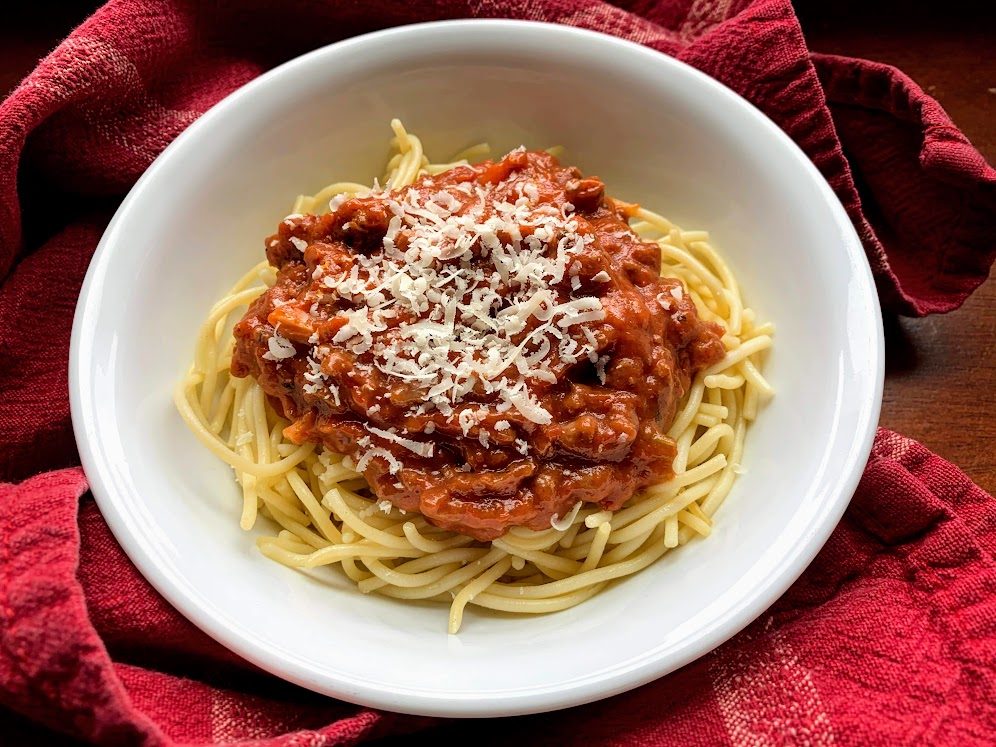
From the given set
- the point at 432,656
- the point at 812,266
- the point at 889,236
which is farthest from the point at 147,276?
the point at 889,236

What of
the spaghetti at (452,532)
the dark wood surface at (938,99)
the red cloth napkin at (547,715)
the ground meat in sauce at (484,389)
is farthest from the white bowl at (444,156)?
the dark wood surface at (938,99)

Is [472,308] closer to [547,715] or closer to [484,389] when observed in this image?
[484,389]

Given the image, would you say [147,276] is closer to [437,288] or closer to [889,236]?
[437,288]

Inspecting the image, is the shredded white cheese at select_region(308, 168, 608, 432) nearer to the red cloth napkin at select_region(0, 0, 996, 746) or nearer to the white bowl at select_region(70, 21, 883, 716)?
the white bowl at select_region(70, 21, 883, 716)

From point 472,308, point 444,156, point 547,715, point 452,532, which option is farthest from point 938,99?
point 547,715

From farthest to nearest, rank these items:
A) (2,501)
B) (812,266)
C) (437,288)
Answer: (812,266) < (437,288) < (2,501)

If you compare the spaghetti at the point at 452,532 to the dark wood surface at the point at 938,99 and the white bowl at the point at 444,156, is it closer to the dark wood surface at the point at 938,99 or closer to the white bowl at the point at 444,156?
the white bowl at the point at 444,156

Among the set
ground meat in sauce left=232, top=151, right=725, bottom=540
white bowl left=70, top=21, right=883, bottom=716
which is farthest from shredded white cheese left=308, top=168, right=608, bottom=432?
white bowl left=70, top=21, right=883, bottom=716
